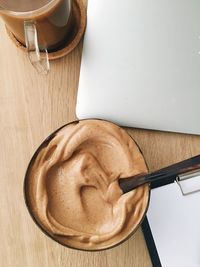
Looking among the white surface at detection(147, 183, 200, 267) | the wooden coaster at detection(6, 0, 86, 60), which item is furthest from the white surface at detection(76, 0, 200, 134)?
the white surface at detection(147, 183, 200, 267)

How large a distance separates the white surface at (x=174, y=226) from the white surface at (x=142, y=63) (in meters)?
0.12

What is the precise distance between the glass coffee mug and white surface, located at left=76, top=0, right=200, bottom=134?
0.19 ft

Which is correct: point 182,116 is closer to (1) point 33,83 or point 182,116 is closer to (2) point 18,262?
(1) point 33,83

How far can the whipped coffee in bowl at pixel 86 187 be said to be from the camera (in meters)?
0.72

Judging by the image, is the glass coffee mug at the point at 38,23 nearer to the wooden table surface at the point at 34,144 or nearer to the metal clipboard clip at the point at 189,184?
the wooden table surface at the point at 34,144

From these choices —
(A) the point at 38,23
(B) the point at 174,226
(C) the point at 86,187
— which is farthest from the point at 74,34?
(B) the point at 174,226

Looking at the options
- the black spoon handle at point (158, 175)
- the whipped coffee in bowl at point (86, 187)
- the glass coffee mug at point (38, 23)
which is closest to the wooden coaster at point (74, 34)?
the glass coffee mug at point (38, 23)

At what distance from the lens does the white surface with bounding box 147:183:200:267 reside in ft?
2.57

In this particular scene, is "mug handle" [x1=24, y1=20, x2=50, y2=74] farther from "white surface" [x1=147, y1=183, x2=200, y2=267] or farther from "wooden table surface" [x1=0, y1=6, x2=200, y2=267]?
"white surface" [x1=147, y1=183, x2=200, y2=267]

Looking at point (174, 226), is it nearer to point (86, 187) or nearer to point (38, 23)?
point (86, 187)

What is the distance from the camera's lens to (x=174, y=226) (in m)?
0.79

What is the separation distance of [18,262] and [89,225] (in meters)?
0.15

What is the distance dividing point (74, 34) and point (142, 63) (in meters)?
0.13

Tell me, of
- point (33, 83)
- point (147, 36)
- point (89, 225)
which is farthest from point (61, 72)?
point (89, 225)
